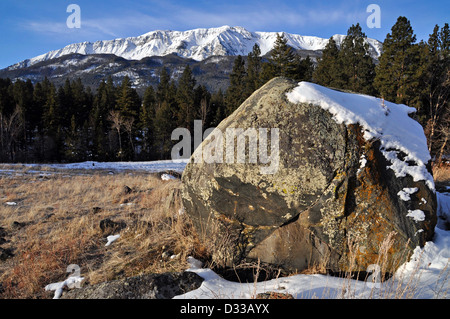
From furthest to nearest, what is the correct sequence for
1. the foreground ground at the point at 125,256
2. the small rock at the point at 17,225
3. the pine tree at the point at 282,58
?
the pine tree at the point at 282,58
the small rock at the point at 17,225
the foreground ground at the point at 125,256

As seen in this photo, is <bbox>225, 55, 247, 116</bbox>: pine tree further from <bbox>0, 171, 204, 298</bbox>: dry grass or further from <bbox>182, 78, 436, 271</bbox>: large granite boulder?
<bbox>182, 78, 436, 271</bbox>: large granite boulder

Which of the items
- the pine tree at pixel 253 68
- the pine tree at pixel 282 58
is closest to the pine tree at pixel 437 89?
the pine tree at pixel 282 58

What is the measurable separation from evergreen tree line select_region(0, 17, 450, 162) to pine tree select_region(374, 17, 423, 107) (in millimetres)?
85

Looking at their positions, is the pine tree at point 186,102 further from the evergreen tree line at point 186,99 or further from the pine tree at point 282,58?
the pine tree at point 282,58

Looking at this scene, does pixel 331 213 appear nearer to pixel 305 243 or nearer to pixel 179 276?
pixel 305 243

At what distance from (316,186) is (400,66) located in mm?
28511

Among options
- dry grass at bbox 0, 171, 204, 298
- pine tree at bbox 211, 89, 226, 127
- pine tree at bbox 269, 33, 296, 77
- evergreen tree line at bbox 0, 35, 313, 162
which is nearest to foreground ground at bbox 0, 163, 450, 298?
dry grass at bbox 0, 171, 204, 298

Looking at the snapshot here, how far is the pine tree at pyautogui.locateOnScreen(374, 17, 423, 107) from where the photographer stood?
79.1 ft

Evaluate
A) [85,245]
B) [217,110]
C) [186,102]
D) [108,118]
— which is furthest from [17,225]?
[186,102]

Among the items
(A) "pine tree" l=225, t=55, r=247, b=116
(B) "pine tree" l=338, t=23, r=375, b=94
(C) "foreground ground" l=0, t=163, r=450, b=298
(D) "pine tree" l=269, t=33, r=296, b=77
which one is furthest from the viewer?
(A) "pine tree" l=225, t=55, r=247, b=116

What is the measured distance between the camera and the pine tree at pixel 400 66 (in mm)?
24109

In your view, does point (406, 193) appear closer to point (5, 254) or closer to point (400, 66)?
point (5, 254)

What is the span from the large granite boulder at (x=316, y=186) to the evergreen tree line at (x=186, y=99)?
22.7 m

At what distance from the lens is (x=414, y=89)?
24453mm
